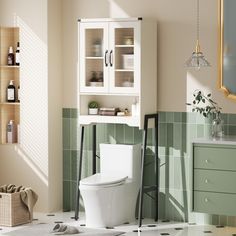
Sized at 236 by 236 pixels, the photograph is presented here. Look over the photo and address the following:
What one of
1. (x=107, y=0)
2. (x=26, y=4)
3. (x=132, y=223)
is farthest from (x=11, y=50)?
(x=132, y=223)

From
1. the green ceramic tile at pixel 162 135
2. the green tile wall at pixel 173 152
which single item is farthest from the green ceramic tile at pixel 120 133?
the green ceramic tile at pixel 162 135

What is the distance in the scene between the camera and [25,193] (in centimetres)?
659

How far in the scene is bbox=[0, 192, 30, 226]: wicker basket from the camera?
648cm

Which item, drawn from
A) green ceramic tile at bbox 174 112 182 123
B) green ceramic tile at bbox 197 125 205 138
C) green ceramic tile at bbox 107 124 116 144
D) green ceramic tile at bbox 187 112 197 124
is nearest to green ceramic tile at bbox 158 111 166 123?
green ceramic tile at bbox 174 112 182 123

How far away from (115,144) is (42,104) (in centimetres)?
81

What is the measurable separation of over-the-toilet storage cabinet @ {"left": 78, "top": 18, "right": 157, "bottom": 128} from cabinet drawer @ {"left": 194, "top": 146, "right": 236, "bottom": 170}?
0.64 meters

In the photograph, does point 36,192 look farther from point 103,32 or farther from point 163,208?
point 103,32

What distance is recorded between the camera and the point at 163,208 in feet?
22.2

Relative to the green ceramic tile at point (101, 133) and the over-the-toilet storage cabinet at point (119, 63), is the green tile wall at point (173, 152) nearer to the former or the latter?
the green ceramic tile at point (101, 133)

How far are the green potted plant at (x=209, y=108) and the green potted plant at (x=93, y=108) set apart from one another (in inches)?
35.5

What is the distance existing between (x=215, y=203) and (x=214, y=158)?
1.26 ft

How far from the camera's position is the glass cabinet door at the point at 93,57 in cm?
655

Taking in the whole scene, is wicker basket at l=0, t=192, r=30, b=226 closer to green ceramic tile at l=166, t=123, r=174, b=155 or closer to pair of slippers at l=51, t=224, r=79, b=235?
pair of slippers at l=51, t=224, r=79, b=235

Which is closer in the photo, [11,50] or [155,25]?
[155,25]
